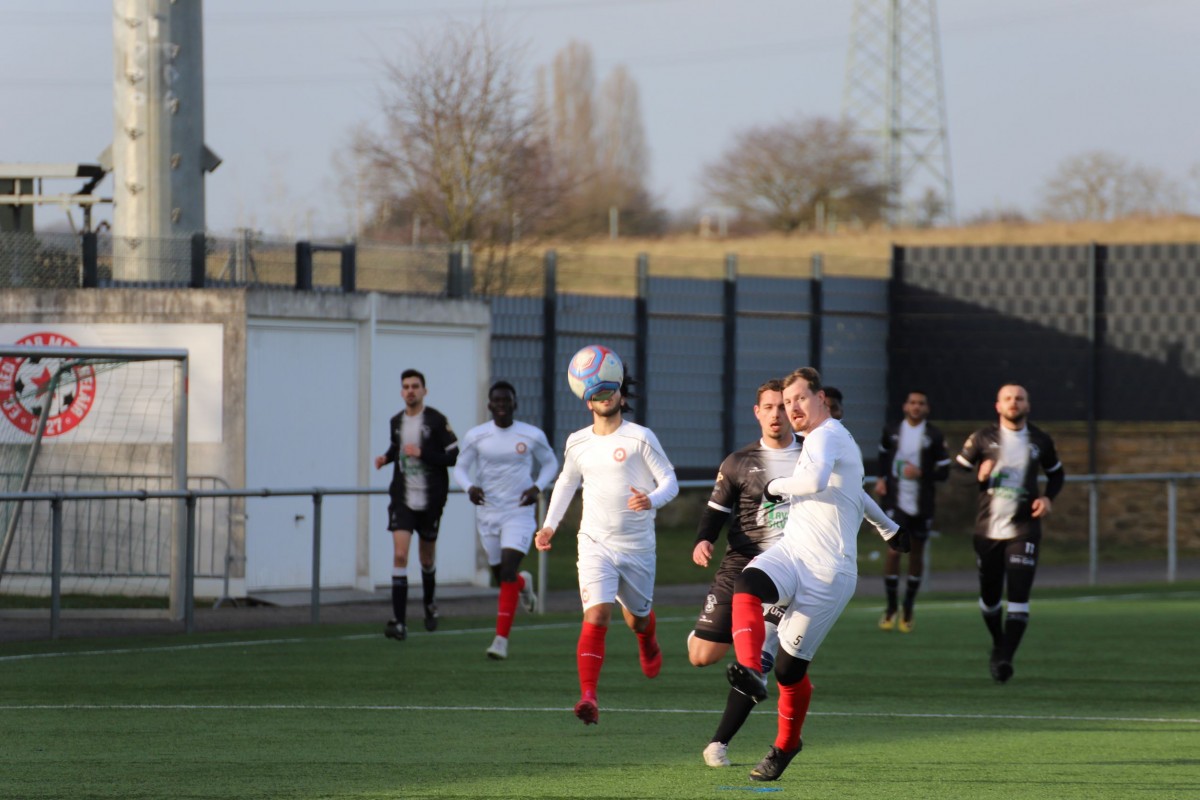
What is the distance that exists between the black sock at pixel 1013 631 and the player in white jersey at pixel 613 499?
326cm

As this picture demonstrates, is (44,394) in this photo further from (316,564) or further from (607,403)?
(607,403)

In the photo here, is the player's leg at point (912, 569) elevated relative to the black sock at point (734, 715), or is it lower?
lower

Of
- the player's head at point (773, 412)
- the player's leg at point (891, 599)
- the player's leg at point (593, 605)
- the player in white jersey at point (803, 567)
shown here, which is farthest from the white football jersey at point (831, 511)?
the player's leg at point (891, 599)

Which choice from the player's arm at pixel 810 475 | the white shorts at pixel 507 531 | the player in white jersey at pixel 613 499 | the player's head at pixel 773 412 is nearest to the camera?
the player's arm at pixel 810 475

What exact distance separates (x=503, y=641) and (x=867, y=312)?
17.4 m

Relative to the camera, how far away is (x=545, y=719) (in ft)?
36.0

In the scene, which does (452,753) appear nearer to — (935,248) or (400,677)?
(400,677)

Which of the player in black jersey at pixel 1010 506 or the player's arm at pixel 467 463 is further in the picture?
the player's arm at pixel 467 463

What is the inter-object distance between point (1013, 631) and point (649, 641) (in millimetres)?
3128

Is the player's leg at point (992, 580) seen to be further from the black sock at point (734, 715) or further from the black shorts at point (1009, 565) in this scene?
the black sock at point (734, 715)

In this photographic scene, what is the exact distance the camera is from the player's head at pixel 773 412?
988cm

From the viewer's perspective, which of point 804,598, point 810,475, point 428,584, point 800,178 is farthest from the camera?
point 800,178

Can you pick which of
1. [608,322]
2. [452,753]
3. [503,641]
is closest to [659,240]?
[608,322]

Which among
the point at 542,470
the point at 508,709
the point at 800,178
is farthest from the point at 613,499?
the point at 800,178
